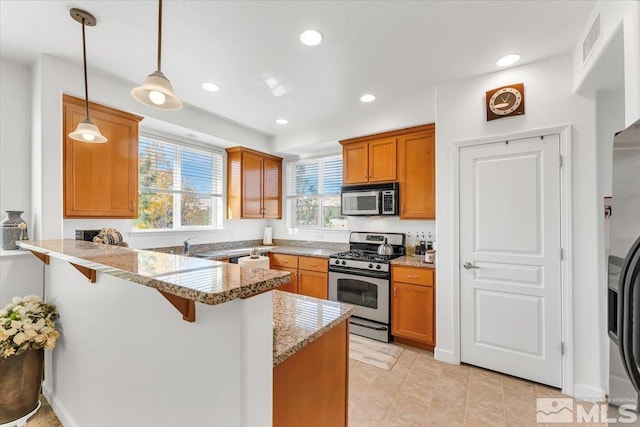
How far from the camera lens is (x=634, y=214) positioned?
968 mm

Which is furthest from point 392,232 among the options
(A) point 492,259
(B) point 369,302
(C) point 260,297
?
(C) point 260,297

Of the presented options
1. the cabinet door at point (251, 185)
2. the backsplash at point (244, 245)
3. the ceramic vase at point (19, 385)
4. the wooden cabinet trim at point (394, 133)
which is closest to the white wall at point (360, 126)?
the wooden cabinet trim at point (394, 133)

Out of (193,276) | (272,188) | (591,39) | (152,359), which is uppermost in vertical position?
(591,39)

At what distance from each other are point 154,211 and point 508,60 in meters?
4.11

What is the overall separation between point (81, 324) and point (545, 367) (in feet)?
11.4

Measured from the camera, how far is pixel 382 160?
3559mm

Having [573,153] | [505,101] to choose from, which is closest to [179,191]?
[505,101]

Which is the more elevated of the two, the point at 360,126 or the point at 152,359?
the point at 360,126

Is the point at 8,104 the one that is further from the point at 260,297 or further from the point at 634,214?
the point at 634,214

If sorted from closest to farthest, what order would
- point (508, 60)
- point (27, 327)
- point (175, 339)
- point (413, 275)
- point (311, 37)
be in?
point (175, 339) → point (27, 327) → point (311, 37) → point (508, 60) → point (413, 275)

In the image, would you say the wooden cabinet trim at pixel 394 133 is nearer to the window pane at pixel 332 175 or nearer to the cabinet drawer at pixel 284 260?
the window pane at pixel 332 175

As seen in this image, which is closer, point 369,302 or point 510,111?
point 510,111

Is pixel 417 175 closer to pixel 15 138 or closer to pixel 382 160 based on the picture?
pixel 382 160

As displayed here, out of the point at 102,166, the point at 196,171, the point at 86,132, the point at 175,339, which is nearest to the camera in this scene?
the point at 175,339
